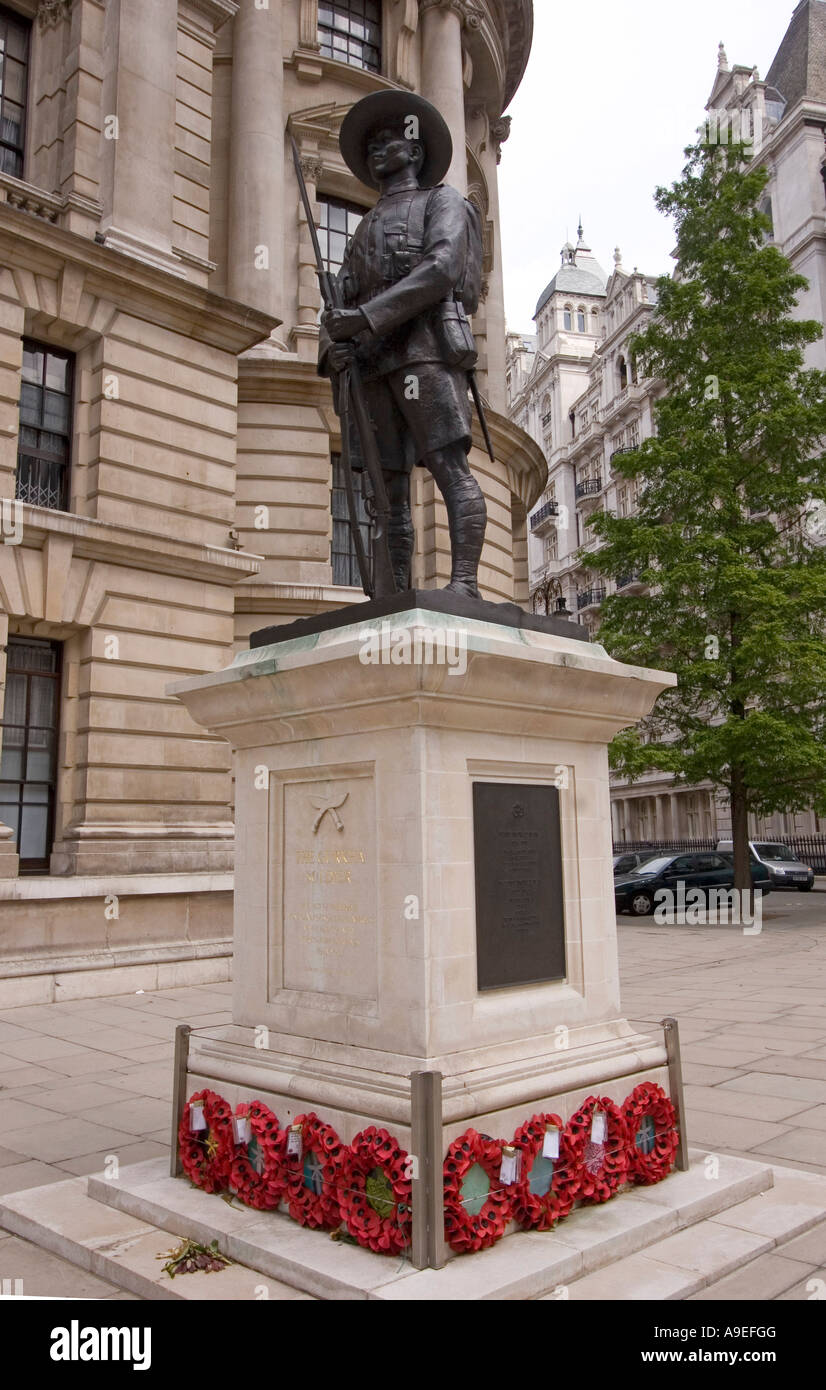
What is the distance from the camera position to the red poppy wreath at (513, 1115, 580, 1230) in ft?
14.8

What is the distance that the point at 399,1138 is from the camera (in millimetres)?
4387

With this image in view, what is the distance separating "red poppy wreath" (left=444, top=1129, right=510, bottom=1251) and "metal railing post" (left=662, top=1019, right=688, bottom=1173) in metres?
1.37

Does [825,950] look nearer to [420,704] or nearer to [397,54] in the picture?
[420,704]

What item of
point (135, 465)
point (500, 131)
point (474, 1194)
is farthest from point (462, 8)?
point (474, 1194)

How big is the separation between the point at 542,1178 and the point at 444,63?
2766cm

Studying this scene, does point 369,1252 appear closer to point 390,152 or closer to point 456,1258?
point 456,1258

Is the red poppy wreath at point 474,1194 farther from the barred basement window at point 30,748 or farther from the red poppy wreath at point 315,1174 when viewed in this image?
the barred basement window at point 30,748

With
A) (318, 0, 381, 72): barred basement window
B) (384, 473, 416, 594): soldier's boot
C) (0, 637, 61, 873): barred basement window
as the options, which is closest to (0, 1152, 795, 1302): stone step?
(384, 473, 416, 594): soldier's boot

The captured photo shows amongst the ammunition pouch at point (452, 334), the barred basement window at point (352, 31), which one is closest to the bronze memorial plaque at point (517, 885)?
the ammunition pouch at point (452, 334)

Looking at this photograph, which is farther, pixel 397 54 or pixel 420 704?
pixel 397 54

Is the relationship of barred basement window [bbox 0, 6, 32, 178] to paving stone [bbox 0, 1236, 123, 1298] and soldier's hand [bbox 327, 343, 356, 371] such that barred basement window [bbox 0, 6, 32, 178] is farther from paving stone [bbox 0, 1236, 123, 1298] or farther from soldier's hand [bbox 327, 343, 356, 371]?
paving stone [bbox 0, 1236, 123, 1298]

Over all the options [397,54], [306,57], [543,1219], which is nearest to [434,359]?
[543,1219]

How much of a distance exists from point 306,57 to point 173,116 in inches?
284

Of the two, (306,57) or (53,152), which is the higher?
(306,57)
